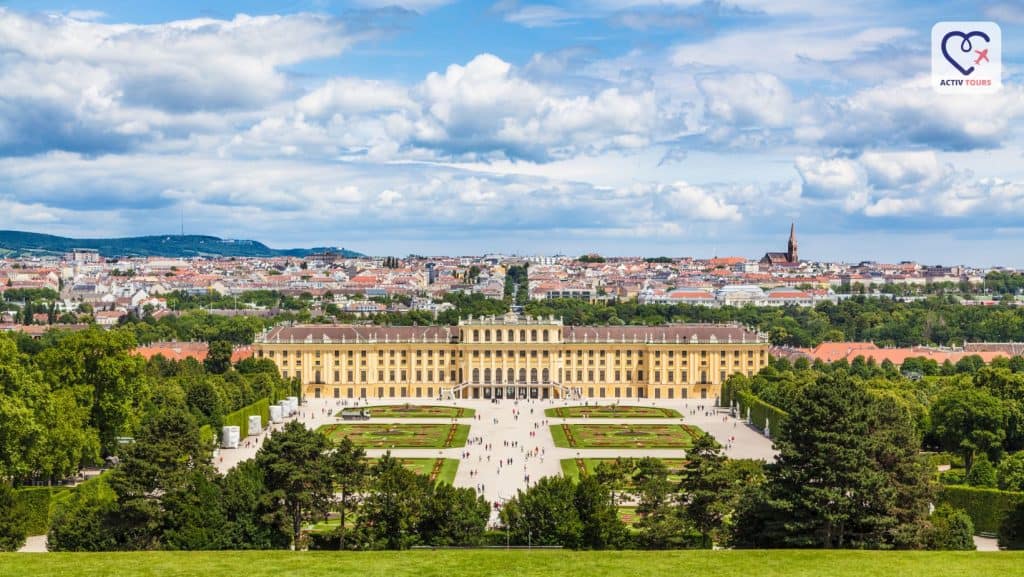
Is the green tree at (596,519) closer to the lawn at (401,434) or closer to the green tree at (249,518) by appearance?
the green tree at (249,518)

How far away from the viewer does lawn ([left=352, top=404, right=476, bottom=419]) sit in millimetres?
83525

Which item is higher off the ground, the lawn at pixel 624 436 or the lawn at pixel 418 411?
the lawn at pixel 624 436

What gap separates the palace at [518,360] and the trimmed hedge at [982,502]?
5234 centimetres

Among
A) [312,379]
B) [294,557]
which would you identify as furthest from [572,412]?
[294,557]

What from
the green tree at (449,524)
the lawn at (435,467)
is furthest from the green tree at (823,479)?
the lawn at (435,467)

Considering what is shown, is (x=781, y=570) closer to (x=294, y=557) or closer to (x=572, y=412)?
(x=294, y=557)

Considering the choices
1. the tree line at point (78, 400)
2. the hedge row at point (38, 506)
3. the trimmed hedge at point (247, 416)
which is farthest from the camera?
the trimmed hedge at point (247, 416)

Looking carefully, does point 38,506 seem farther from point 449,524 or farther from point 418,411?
point 418,411

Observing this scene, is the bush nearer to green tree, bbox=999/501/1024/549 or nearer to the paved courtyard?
the paved courtyard

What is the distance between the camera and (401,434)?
72.4 meters

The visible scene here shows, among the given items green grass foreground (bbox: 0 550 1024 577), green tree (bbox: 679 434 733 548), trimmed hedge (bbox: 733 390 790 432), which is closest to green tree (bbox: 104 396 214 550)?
green grass foreground (bbox: 0 550 1024 577)

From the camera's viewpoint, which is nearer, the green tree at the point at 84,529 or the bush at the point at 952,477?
the green tree at the point at 84,529

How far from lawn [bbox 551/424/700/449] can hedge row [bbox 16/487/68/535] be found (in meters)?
30.6

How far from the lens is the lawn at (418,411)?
3288 inches
